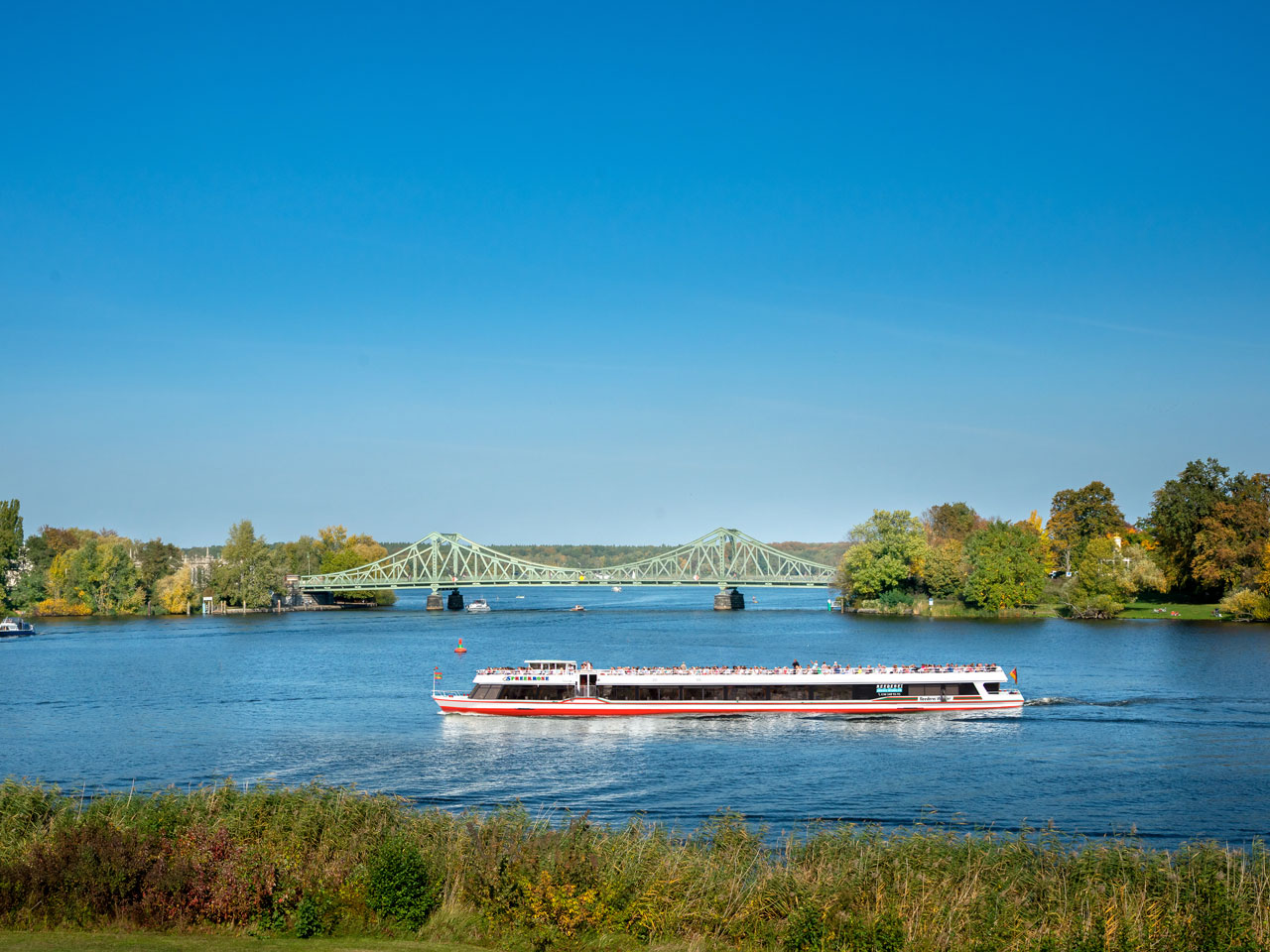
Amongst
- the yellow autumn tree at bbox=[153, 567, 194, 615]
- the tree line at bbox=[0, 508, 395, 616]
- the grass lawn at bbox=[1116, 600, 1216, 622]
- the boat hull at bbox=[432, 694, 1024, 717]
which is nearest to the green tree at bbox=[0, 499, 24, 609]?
the tree line at bbox=[0, 508, 395, 616]

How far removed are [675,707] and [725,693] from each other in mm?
2558

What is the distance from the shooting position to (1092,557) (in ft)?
360

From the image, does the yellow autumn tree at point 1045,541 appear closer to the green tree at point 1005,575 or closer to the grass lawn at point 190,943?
the green tree at point 1005,575

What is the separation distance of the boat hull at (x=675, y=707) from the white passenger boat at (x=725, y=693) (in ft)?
0.16

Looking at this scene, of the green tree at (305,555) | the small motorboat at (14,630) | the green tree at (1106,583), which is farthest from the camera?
the green tree at (305,555)

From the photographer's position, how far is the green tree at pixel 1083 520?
126m

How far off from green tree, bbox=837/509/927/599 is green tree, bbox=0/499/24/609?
98917mm

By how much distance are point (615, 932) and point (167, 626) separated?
111416mm

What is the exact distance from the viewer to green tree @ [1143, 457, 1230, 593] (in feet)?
334

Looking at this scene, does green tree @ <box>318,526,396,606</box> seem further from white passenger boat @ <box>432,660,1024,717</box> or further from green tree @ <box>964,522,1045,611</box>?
white passenger boat @ <box>432,660,1024,717</box>

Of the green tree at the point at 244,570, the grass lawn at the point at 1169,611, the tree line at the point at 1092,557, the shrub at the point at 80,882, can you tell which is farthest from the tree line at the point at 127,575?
the shrub at the point at 80,882

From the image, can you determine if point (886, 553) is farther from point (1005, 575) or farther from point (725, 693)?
point (725, 693)

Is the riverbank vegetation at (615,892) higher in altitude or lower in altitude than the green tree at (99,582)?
lower

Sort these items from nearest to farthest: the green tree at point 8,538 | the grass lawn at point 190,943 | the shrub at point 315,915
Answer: the grass lawn at point 190,943 → the shrub at point 315,915 → the green tree at point 8,538
